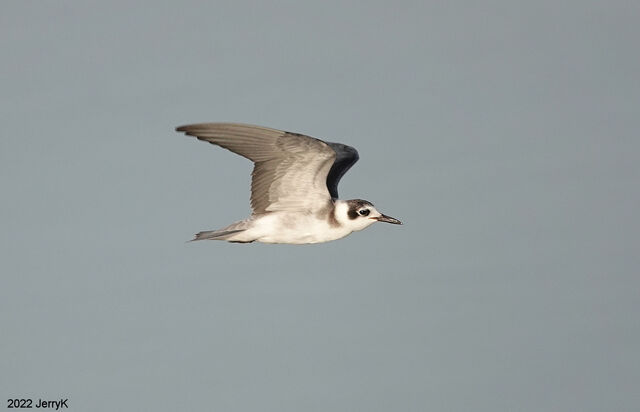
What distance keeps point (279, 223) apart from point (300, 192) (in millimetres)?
755

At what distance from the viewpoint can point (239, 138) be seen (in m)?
22.8

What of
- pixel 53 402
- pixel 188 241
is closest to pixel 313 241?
pixel 188 241

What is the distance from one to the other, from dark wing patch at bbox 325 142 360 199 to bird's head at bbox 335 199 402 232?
56 cm

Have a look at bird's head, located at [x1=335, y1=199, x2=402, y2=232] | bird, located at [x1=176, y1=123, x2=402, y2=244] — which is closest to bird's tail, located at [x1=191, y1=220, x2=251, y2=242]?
bird, located at [x1=176, y1=123, x2=402, y2=244]

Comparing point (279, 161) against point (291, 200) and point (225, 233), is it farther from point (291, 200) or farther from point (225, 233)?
point (225, 233)

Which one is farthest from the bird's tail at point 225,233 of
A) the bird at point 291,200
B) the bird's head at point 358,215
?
the bird's head at point 358,215

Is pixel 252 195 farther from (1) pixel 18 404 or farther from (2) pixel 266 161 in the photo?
(1) pixel 18 404

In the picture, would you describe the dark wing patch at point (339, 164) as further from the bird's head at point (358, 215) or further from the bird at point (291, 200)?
the bird's head at point (358, 215)

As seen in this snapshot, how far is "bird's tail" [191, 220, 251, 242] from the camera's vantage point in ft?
77.9

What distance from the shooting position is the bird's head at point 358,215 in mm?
24188

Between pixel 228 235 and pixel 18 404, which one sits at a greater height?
pixel 228 235

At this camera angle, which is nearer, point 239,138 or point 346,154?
point 239,138

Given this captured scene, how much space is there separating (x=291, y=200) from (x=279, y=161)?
3.38ft

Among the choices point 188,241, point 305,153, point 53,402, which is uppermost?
point 305,153
